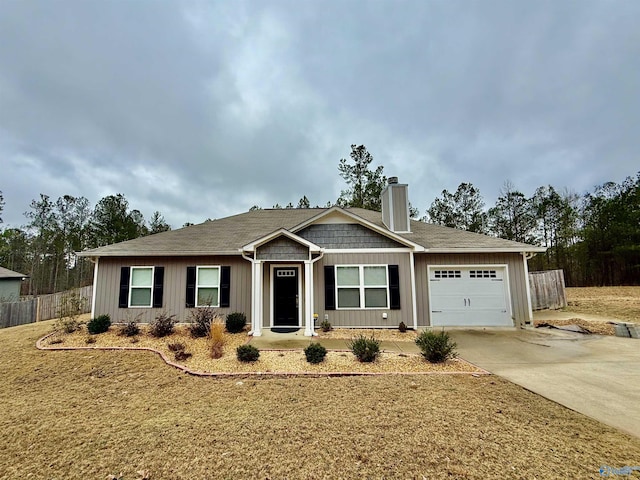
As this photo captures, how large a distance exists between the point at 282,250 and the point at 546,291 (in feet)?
44.2

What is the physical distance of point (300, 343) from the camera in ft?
25.7

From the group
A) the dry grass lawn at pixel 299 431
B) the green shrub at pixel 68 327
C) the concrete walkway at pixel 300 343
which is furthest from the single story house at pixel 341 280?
the dry grass lawn at pixel 299 431

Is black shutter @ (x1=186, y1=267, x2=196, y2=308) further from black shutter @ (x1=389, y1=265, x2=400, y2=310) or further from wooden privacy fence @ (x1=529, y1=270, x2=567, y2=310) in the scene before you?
wooden privacy fence @ (x1=529, y1=270, x2=567, y2=310)

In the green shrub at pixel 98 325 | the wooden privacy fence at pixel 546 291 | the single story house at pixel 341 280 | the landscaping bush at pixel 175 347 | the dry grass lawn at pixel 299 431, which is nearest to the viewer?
the dry grass lawn at pixel 299 431

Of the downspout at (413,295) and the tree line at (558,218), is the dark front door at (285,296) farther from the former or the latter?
the tree line at (558,218)

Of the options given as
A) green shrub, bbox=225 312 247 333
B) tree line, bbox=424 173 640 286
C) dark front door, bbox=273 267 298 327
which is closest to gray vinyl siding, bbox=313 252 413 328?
dark front door, bbox=273 267 298 327

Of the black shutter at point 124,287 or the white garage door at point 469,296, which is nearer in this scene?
the white garage door at point 469,296

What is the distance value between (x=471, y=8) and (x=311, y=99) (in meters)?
7.46

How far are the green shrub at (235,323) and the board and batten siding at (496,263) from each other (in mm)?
5866

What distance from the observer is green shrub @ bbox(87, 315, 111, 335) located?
28.8 feet

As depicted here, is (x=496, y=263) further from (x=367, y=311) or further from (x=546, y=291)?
(x=546, y=291)

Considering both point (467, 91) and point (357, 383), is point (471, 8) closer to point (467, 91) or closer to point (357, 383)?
point (467, 91)

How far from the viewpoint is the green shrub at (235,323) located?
8914 millimetres

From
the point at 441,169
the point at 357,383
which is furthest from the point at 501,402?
the point at 441,169
